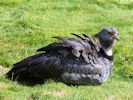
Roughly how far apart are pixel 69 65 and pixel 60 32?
19.6 ft

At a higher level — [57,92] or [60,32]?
[57,92]

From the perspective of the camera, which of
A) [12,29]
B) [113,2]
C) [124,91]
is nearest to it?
[124,91]

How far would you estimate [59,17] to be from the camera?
19.6m

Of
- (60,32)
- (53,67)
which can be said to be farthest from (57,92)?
(60,32)

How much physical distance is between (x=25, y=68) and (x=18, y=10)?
930 cm

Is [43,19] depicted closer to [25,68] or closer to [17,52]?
[17,52]

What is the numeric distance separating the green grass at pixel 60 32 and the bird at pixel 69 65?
21 centimetres

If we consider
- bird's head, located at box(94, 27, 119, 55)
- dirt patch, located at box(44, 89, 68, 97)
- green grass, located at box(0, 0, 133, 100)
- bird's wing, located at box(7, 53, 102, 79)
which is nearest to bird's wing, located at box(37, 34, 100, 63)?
bird's wing, located at box(7, 53, 102, 79)

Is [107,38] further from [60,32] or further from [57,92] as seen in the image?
[60,32]

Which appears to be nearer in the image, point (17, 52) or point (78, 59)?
point (78, 59)

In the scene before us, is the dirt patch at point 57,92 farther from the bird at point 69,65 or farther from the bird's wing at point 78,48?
the bird's wing at point 78,48

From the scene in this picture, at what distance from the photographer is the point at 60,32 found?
16750 millimetres

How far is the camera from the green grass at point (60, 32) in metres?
10.2

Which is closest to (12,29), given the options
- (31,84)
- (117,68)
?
(117,68)
